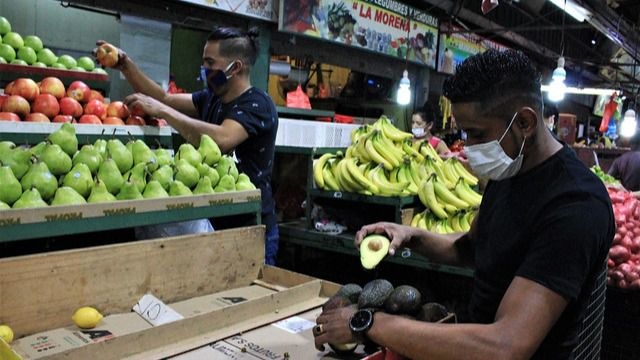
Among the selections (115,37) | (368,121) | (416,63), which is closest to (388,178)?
(115,37)

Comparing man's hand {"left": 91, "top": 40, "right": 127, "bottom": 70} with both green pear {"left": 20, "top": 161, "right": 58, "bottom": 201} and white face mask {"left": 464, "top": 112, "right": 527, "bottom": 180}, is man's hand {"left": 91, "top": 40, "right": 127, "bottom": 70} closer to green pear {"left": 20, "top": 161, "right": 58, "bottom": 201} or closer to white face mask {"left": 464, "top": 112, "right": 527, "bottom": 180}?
green pear {"left": 20, "top": 161, "right": 58, "bottom": 201}

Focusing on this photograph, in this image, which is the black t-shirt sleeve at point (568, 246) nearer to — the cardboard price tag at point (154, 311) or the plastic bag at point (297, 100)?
the cardboard price tag at point (154, 311)

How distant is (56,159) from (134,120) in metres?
0.76

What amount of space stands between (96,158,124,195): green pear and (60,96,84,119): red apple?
675 mm

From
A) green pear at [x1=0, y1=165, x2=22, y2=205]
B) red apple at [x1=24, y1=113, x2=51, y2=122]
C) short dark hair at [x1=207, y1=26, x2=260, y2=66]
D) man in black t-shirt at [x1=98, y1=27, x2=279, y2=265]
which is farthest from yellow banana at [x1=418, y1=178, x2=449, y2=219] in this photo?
green pear at [x1=0, y1=165, x2=22, y2=205]

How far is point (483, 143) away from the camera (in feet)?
5.39

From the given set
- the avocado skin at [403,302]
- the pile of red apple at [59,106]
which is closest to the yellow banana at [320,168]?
the pile of red apple at [59,106]

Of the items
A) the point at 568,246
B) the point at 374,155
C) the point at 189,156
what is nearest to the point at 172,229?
the point at 189,156

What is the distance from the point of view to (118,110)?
2.75 metres

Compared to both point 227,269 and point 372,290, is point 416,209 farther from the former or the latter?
point 372,290

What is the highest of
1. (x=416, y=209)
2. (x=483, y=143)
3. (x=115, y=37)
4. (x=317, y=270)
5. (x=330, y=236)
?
(x=115, y=37)

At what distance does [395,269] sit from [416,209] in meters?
0.51

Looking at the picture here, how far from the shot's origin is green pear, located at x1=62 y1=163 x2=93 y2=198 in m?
2.03

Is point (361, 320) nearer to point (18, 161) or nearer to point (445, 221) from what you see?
point (18, 161)
